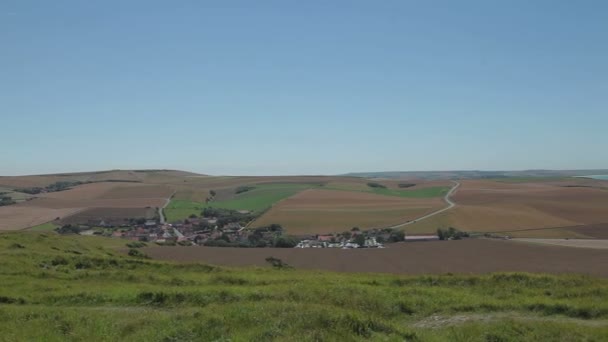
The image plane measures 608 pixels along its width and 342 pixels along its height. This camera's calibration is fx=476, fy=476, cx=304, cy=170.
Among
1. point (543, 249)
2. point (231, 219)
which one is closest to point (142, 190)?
point (231, 219)

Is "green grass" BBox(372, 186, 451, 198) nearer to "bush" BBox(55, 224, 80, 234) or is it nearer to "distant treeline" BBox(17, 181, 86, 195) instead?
"bush" BBox(55, 224, 80, 234)

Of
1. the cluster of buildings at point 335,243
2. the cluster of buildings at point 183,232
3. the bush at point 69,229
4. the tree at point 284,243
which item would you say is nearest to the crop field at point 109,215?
the cluster of buildings at point 183,232

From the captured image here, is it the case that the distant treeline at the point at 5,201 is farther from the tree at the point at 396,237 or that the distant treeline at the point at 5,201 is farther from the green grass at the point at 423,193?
the tree at the point at 396,237

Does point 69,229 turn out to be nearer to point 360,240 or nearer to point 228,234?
point 228,234

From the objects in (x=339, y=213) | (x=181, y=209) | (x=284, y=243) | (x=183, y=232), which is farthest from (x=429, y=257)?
(x=181, y=209)

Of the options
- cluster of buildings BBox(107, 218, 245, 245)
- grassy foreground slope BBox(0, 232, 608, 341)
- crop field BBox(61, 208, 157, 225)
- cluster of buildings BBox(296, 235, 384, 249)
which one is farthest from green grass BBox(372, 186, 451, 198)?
grassy foreground slope BBox(0, 232, 608, 341)

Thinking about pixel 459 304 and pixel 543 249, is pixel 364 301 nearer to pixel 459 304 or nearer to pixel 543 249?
pixel 459 304

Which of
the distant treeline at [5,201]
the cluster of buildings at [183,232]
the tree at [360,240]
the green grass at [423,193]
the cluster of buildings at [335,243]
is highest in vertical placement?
the green grass at [423,193]
